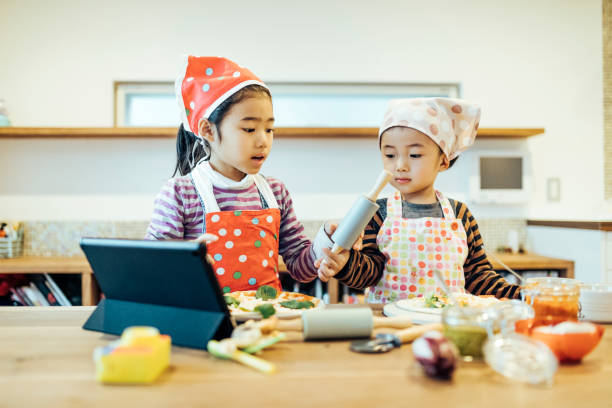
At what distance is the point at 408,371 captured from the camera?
604mm

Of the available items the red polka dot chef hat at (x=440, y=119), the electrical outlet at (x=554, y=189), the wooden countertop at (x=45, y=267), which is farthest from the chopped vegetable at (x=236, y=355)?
the electrical outlet at (x=554, y=189)

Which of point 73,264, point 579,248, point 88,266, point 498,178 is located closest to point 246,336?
point 88,266

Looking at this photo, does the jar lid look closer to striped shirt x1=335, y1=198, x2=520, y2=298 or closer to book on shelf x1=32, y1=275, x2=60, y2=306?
striped shirt x1=335, y1=198, x2=520, y2=298

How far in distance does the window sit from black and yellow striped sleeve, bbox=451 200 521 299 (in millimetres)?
1559

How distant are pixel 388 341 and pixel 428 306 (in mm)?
208

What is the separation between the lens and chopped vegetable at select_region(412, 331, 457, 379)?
56 cm

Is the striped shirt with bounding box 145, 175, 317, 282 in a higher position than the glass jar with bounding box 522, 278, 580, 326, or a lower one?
higher

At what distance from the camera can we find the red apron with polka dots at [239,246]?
120 centimetres

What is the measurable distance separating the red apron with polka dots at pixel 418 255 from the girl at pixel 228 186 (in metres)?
0.21

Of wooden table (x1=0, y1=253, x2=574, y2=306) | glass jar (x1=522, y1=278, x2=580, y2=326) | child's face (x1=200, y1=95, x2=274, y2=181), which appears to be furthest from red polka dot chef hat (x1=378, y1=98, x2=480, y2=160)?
wooden table (x1=0, y1=253, x2=574, y2=306)

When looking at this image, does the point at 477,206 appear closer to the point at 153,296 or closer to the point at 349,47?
the point at 349,47

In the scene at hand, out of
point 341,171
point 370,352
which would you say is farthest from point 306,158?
point 370,352

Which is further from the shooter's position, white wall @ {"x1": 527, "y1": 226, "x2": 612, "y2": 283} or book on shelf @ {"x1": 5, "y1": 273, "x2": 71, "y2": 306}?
book on shelf @ {"x1": 5, "y1": 273, "x2": 71, "y2": 306}

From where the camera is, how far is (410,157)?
4.05 feet
